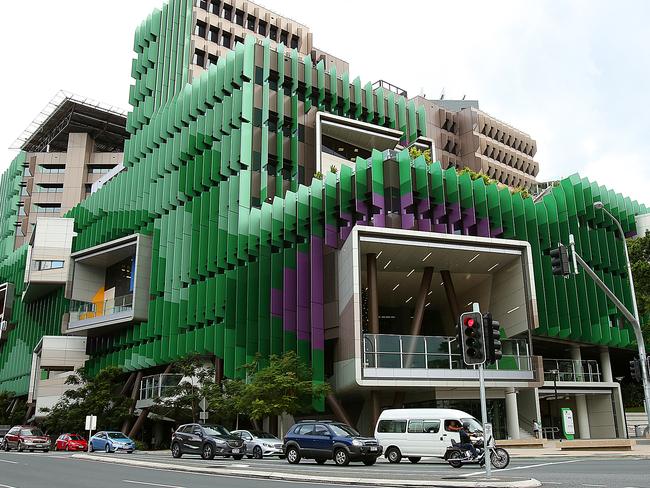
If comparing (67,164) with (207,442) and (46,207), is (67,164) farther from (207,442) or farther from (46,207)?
(207,442)

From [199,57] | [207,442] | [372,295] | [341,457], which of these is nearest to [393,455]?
[341,457]

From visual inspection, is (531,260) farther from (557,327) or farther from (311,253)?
(311,253)

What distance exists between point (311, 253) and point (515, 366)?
15.4m

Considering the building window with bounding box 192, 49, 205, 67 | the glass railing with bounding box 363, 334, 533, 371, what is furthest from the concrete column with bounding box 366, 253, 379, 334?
the building window with bounding box 192, 49, 205, 67

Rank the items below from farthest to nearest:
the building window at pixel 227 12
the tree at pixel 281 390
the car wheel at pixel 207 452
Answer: the building window at pixel 227 12 → the tree at pixel 281 390 → the car wheel at pixel 207 452

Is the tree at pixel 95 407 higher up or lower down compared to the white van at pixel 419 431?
higher up

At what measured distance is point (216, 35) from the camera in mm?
77000

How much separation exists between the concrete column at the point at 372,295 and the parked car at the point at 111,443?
Result: 1677 centimetres

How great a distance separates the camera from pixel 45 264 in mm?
75938

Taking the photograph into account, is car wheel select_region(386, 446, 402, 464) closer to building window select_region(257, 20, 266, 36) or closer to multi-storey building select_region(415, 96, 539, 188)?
building window select_region(257, 20, 266, 36)

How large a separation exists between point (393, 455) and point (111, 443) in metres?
20.2

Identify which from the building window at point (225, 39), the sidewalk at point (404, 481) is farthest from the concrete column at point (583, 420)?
the building window at point (225, 39)

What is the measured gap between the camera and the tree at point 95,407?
55.1 meters

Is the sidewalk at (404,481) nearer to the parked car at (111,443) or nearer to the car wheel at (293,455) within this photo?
the car wheel at (293,455)
